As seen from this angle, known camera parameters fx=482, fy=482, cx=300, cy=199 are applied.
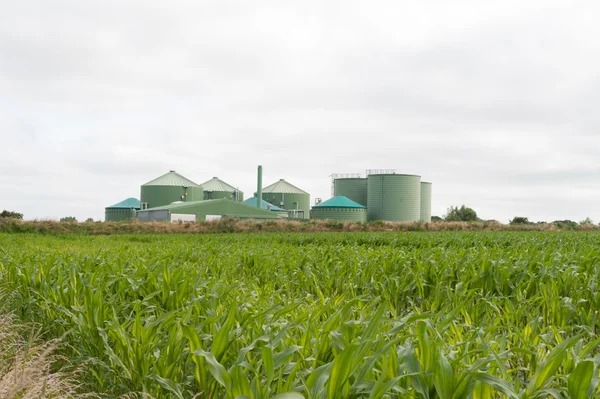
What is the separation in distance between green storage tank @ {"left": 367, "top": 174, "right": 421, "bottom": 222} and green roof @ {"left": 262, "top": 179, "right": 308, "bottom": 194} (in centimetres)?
1242

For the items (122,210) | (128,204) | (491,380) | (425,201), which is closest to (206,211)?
(122,210)

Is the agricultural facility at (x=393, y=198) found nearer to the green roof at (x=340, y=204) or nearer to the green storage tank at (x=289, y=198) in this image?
the green roof at (x=340, y=204)

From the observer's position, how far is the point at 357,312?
4.76 meters

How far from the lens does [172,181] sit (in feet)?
194

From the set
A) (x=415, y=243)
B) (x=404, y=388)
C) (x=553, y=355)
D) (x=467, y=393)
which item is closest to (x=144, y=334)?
(x=404, y=388)

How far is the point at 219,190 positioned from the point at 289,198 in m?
9.59

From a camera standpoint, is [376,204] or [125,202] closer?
[376,204]

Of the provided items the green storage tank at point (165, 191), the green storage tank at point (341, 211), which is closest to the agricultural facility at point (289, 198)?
the green storage tank at point (341, 211)

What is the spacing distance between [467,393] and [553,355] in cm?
55

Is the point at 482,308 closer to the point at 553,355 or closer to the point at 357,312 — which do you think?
the point at 357,312

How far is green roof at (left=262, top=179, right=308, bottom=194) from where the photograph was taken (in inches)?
2594

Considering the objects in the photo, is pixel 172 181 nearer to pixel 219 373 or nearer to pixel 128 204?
pixel 128 204

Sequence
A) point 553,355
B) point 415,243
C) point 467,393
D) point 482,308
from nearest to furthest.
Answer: point 467,393 < point 553,355 < point 482,308 < point 415,243

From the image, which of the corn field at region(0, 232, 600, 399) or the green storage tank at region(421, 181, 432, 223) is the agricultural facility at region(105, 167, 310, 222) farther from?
the corn field at region(0, 232, 600, 399)
